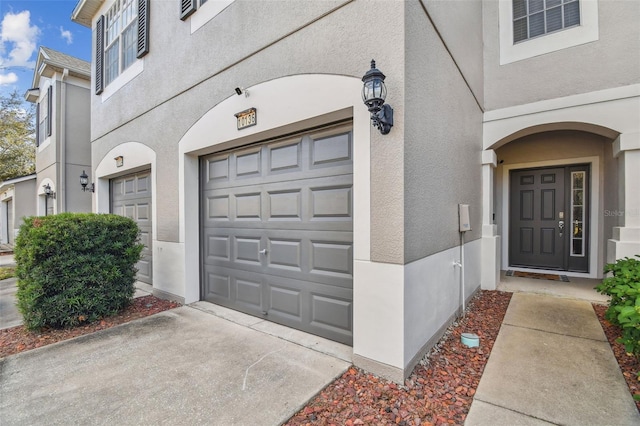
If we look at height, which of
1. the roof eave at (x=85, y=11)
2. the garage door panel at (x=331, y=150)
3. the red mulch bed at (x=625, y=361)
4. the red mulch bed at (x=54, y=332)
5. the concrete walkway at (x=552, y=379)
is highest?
the roof eave at (x=85, y=11)

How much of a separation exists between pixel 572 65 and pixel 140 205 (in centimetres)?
848

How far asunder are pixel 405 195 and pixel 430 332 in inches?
61.8

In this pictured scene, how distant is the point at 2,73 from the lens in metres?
5.97

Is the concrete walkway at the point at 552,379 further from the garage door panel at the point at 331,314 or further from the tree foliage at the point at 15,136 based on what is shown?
the tree foliage at the point at 15,136

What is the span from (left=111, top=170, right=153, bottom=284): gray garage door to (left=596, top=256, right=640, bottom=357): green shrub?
6732mm

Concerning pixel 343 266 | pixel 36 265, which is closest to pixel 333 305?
pixel 343 266

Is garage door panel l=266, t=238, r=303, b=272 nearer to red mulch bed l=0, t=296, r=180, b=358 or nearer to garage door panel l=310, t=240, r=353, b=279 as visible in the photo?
garage door panel l=310, t=240, r=353, b=279

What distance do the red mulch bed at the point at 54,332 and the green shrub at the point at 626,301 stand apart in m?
5.39

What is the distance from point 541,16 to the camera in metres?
5.11

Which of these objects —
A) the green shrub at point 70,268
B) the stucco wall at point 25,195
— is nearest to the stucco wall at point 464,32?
the green shrub at point 70,268

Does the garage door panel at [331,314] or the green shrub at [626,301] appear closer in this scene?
the green shrub at [626,301]

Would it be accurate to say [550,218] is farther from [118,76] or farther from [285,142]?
[118,76]

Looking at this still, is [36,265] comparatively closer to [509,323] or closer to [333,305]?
[333,305]

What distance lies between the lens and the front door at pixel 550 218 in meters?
6.13
